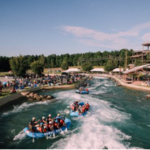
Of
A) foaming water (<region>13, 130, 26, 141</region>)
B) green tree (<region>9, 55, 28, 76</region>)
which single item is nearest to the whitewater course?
foaming water (<region>13, 130, 26, 141</region>)

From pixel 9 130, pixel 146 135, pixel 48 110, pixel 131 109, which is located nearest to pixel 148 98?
pixel 131 109

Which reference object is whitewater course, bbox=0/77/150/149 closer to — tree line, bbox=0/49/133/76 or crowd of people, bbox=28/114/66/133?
crowd of people, bbox=28/114/66/133

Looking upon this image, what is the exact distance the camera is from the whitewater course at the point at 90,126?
1307 cm

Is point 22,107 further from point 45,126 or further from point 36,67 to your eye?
point 36,67

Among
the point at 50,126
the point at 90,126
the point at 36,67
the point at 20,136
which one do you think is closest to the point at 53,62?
the point at 36,67

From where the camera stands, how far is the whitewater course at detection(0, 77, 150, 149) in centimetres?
1307

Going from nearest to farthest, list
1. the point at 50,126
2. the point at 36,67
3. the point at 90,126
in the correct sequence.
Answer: the point at 50,126 < the point at 90,126 < the point at 36,67

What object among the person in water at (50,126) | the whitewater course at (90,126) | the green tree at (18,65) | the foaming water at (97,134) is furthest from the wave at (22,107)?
the green tree at (18,65)

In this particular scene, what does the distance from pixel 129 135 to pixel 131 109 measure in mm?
8296

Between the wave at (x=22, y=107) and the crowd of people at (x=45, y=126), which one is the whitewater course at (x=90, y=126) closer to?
the wave at (x=22, y=107)

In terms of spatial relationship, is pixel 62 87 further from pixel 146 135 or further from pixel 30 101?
pixel 146 135

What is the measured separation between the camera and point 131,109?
22.1 metres

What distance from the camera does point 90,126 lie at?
53.8ft

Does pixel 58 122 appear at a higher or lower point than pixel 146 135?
higher
